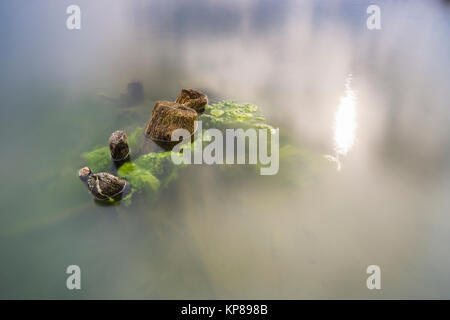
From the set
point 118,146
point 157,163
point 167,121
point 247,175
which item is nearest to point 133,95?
point 167,121

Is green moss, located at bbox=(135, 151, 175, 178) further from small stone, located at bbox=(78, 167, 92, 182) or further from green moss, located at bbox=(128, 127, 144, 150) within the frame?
small stone, located at bbox=(78, 167, 92, 182)

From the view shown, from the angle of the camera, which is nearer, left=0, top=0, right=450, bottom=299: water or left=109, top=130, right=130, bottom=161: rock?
left=0, top=0, right=450, bottom=299: water

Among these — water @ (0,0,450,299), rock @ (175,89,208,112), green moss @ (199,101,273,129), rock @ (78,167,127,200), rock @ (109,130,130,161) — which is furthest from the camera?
rock @ (175,89,208,112)

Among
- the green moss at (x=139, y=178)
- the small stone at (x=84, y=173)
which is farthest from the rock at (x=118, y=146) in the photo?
the small stone at (x=84, y=173)

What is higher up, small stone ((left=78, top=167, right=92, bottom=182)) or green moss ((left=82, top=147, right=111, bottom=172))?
green moss ((left=82, top=147, right=111, bottom=172))

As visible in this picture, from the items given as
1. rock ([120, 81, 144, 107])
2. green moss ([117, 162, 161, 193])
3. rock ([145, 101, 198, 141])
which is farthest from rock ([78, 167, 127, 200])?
rock ([120, 81, 144, 107])

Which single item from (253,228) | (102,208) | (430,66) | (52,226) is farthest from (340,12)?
(52,226)
